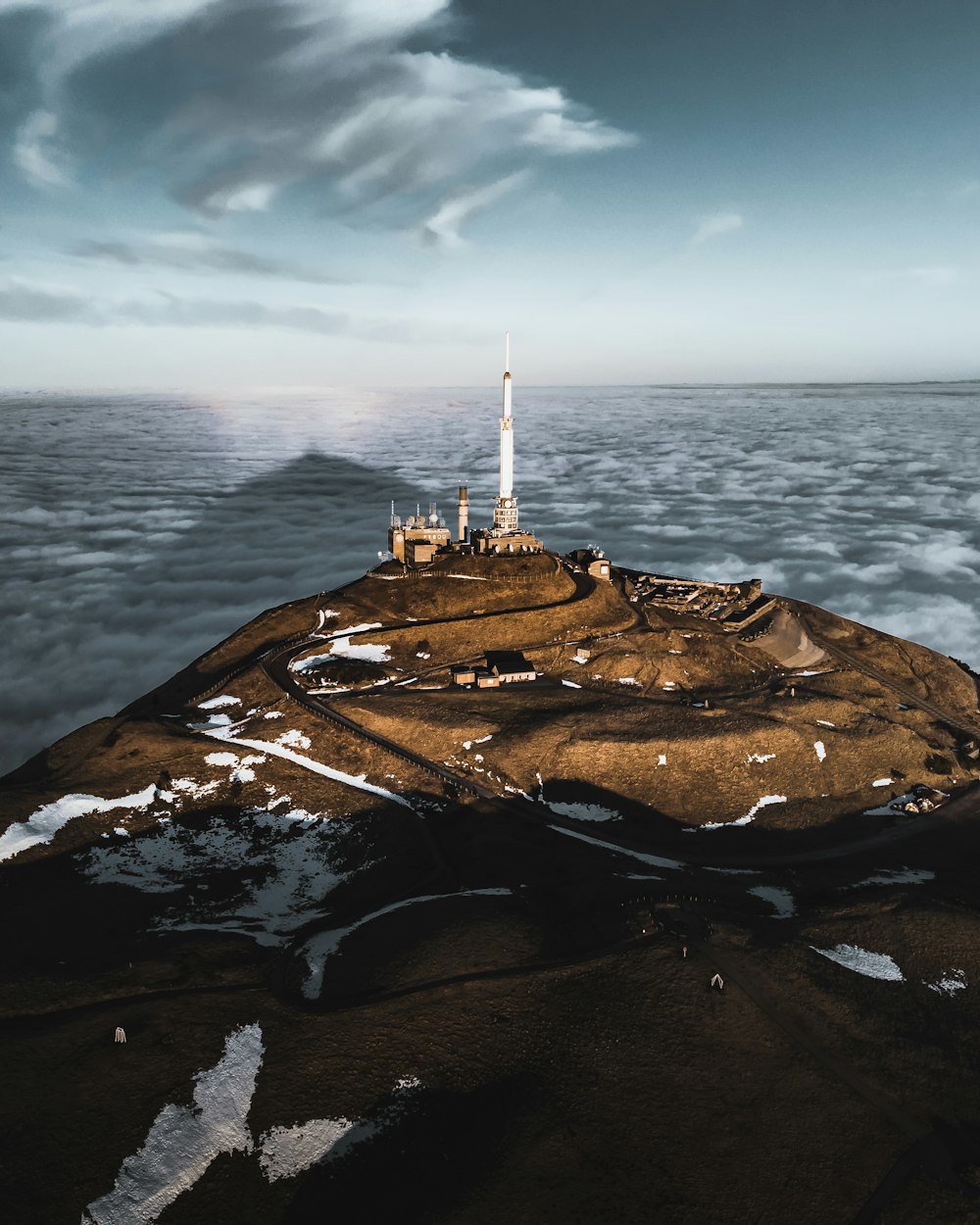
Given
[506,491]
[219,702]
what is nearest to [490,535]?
[506,491]

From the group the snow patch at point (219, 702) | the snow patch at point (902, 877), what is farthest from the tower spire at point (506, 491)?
the snow patch at point (902, 877)

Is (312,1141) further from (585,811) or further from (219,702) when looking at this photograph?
(219,702)

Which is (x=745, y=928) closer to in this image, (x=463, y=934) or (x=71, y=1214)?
(x=463, y=934)

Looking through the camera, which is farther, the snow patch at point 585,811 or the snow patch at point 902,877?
the snow patch at point 585,811

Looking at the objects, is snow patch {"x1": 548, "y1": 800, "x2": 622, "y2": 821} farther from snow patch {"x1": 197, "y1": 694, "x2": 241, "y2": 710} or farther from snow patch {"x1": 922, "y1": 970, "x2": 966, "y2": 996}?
snow patch {"x1": 197, "y1": 694, "x2": 241, "y2": 710}

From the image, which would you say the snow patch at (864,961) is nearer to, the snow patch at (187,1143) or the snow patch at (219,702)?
the snow patch at (187,1143)

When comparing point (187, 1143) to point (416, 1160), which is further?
point (187, 1143)

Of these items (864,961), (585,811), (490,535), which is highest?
(490,535)

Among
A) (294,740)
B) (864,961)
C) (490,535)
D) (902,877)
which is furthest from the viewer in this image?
(490,535)
